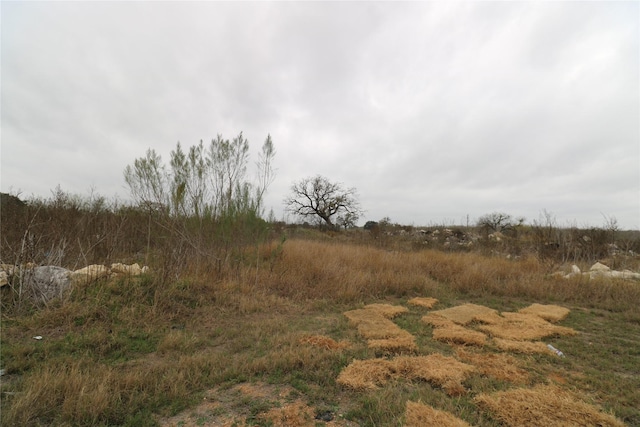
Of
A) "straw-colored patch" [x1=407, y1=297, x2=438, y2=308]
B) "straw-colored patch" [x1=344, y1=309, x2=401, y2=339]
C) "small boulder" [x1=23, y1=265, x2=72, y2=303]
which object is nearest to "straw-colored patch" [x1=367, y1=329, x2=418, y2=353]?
"straw-colored patch" [x1=344, y1=309, x2=401, y2=339]

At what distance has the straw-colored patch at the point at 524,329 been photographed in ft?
12.5

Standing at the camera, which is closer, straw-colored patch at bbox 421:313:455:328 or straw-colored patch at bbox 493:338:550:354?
straw-colored patch at bbox 493:338:550:354

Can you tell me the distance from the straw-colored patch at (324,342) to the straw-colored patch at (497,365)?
4.22 feet

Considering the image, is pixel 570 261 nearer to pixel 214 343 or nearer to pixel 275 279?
pixel 275 279

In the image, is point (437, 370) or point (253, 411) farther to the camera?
point (437, 370)

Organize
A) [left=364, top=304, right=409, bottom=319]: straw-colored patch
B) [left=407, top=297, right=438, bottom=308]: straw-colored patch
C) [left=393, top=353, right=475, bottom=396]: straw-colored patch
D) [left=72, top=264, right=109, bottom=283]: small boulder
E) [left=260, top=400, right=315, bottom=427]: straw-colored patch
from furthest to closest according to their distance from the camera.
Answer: [left=407, top=297, right=438, bottom=308]: straw-colored patch → [left=364, top=304, right=409, bottom=319]: straw-colored patch → [left=72, top=264, right=109, bottom=283]: small boulder → [left=393, top=353, right=475, bottom=396]: straw-colored patch → [left=260, top=400, right=315, bottom=427]: straw-colored patch

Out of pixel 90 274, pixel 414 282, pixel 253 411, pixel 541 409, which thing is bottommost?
pixel 253 411

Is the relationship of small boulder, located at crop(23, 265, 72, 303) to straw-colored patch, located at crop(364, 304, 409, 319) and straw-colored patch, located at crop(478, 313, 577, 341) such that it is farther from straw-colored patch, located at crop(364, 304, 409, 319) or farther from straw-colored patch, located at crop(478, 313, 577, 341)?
straw-colored patch, located at crop(478, 313, 577, 341)

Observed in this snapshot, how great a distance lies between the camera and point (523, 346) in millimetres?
3432

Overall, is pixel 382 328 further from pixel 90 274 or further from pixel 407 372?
pixel 90 274

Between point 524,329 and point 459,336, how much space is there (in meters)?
→ 1.19

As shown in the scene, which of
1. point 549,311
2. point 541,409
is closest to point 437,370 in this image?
point 541,409

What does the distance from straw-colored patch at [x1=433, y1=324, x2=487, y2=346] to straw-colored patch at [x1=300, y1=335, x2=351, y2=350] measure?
127 cm

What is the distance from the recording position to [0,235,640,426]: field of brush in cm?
212
